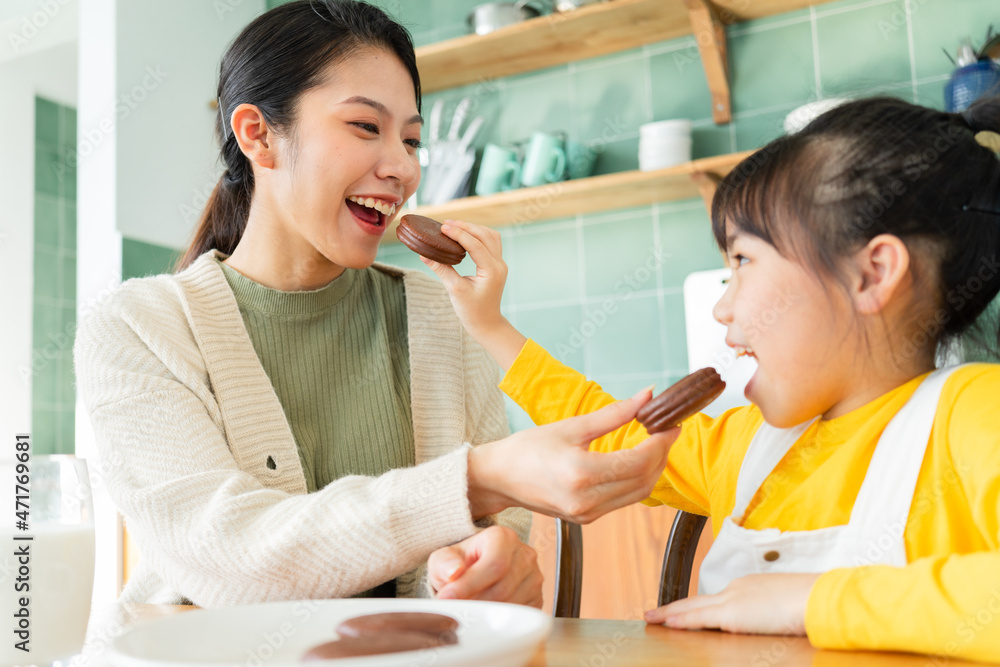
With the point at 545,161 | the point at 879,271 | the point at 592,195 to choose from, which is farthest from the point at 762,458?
the point at 545,161

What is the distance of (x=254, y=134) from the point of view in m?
1.32

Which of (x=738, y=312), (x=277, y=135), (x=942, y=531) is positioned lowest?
(x=942, y=531)

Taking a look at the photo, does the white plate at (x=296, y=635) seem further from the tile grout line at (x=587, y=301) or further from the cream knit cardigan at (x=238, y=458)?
the tile grout line at (x=587, y=301)

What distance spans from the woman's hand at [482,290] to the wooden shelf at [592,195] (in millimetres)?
1523

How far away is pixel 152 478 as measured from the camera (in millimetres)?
962

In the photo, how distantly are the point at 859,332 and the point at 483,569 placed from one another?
1.67 ft

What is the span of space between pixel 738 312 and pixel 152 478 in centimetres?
70

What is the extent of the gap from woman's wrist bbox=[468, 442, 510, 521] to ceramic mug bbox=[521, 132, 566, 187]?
2186 millimetres

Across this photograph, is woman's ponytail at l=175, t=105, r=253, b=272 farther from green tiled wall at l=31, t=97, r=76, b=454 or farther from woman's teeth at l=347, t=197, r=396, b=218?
green tiled wall at l=31, t=97, r=76, b=454

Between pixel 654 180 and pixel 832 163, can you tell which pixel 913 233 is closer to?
pixel 832 163

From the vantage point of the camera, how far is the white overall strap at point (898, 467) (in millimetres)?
839

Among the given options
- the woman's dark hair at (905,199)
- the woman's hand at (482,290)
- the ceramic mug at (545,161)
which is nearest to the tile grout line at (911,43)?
the ceramic mug at (545,161)

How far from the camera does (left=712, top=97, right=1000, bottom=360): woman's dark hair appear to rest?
0.94 metres

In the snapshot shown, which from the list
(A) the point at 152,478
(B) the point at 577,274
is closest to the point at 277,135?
(A) the point at 152,478
